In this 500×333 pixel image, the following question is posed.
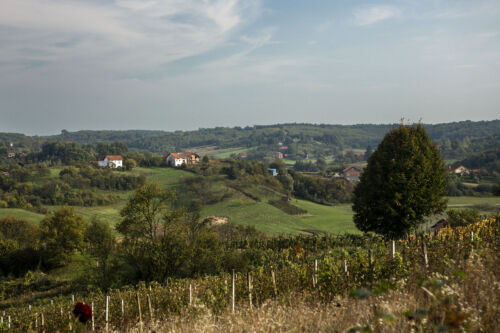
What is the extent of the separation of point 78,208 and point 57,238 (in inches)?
1990

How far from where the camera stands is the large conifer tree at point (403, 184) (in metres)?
20.1

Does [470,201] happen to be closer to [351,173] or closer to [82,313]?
[351,173]

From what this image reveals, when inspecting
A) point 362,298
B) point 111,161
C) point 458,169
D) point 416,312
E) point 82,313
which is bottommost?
point 458,169

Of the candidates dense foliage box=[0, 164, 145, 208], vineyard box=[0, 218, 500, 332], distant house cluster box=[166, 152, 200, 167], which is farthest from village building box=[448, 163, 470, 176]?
vineyard box=[0, 218, 500, 332]

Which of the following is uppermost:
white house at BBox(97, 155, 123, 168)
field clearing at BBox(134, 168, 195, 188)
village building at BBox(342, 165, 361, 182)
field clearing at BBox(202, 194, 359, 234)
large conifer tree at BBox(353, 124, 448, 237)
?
large conifer tree at BBox(353, 124, 448, 237)

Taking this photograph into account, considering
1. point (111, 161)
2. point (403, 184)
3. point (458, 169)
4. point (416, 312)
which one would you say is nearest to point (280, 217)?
A: point (403, 184)

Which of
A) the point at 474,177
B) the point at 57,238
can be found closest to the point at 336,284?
the point at 57,238

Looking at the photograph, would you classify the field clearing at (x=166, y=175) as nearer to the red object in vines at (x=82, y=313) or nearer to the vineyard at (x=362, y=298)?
the vineyard at (x=362, y=298)

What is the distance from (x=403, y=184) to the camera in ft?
66.1

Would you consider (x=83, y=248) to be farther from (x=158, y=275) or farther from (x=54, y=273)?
(x=158, y=275)

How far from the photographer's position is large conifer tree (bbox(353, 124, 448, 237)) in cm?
2014

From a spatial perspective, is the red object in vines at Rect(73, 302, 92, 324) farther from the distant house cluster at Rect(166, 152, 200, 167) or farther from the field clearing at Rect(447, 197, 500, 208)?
the distant house cluster at Rect(166, 152, 200, 167)

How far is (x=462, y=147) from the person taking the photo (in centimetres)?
16050

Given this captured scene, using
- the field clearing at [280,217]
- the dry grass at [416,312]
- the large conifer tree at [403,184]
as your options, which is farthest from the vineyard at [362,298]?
the field clearing at [280,217]
